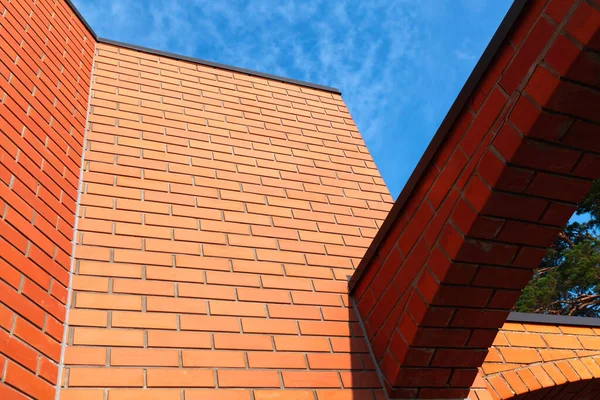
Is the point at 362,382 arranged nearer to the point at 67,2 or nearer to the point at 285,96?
the point at 285,96

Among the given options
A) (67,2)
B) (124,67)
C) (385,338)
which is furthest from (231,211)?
(67,2)

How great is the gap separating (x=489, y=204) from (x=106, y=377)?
156 centimetres

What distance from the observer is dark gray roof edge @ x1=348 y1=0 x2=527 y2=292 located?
6.57 feet

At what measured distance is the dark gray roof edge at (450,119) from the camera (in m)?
2.00

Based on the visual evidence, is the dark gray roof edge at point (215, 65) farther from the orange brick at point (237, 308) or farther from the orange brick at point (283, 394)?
the orange brick at point (283, 394)

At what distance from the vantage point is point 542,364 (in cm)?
275

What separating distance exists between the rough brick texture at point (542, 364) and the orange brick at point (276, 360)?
0.85m

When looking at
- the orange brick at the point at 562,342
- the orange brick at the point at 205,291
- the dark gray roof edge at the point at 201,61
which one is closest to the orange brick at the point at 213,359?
the orange brick at the point at 205,291

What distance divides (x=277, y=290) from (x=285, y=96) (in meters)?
2.05

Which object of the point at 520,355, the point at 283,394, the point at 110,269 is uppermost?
the point at 110,269

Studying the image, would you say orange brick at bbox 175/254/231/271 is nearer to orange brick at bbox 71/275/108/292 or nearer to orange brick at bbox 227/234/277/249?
orange brick at bbox 227/234/277/249

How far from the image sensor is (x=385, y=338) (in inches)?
93.8

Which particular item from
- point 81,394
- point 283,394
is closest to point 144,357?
point 81,394

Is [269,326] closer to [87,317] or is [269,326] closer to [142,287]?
[142,287]
